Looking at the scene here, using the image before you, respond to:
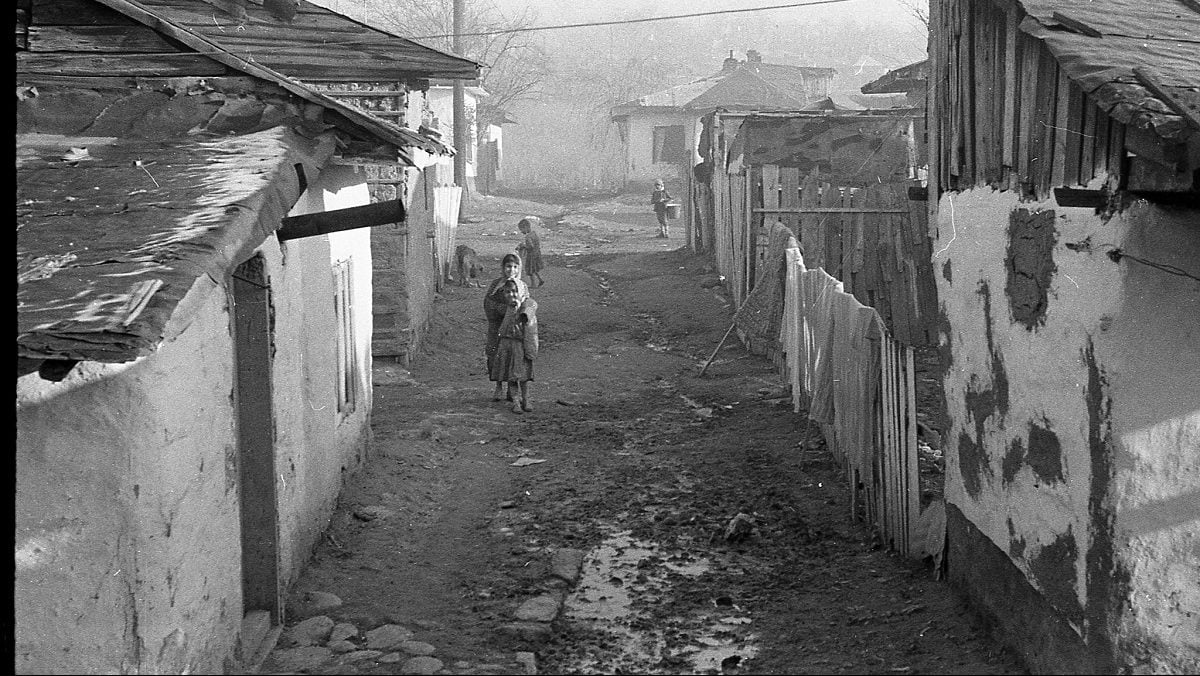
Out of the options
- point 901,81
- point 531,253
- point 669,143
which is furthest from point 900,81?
point 669,143

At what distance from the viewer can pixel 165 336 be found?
4172 millimetres

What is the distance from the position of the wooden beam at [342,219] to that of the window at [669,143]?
117 feet

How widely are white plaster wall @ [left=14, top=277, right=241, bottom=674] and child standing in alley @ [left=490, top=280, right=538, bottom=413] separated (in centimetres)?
828

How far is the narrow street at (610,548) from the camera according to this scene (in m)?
6.31

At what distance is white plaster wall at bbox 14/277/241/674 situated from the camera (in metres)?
4.16

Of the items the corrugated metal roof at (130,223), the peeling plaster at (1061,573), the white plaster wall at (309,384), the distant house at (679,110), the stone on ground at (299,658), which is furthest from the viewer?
the distant house at (679,110)

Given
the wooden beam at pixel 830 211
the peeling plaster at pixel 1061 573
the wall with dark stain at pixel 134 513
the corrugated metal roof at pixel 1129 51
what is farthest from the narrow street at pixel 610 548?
the corrugated metal roof at pixel 1129 51

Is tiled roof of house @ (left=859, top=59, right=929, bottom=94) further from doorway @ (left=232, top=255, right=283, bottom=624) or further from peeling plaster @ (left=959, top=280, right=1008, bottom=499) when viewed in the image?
doorway @ (left=232, top=255, right=283, bottom=624)

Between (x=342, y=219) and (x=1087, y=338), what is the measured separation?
3.71m

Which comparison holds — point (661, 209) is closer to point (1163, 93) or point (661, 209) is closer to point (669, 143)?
point (669, 143)

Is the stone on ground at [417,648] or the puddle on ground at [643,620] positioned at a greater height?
the stone on ground at [417,648]

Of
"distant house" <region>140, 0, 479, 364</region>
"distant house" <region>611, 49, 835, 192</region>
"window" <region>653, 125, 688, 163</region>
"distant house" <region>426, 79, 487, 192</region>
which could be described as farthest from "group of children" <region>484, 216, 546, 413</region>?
"window" <region>653, 125, 688, 163</region>

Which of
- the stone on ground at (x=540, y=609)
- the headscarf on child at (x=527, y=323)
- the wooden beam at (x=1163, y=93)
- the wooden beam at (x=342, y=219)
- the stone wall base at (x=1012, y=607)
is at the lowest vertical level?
the stone on ground at (x=540, y=609)

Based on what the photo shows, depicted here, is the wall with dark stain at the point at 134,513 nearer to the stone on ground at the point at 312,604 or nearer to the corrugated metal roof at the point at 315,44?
the stone on ground at the point at 312,604
